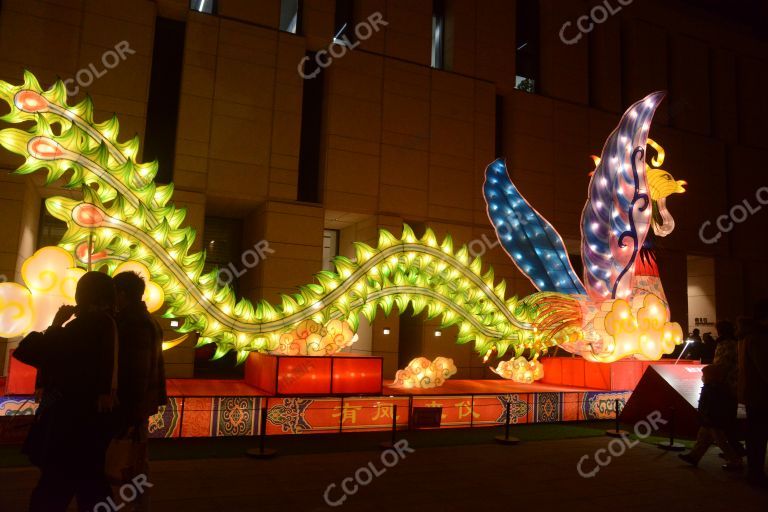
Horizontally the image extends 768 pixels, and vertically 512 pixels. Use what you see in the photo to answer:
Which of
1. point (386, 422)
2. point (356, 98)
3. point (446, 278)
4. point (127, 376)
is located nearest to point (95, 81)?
point (356, 98)

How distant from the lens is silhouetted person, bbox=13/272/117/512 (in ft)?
7.63

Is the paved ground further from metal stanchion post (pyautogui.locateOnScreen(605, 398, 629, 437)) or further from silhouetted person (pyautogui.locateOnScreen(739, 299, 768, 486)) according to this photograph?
metal stanchion post (pyautogui.locateOnScreen(605, 398, 629, 437))

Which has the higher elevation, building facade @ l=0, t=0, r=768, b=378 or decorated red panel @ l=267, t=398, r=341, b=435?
building facade @ l=0, t=0, r=768, b=378

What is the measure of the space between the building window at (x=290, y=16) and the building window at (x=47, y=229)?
19.4 feet

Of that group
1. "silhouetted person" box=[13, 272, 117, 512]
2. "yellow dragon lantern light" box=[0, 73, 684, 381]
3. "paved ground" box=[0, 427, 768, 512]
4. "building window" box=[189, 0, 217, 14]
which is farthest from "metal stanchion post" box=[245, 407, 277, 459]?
"building window" box=[189, 0, 217, 14]

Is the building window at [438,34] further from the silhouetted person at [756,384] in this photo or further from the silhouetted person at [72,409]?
the silhouetted person at [72,409]

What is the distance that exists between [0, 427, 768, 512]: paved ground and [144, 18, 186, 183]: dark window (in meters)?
6.77

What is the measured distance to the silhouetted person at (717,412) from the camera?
5.07 metres

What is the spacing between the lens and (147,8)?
1056 cm

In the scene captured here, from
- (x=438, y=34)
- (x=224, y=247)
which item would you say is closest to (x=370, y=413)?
(x=224, y=247)

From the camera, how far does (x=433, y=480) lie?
4.65 m

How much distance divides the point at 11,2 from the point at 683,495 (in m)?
11.6

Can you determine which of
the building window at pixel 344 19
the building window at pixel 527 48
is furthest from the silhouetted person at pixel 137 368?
the building window at pixel 527 48

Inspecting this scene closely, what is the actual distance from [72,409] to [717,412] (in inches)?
197
